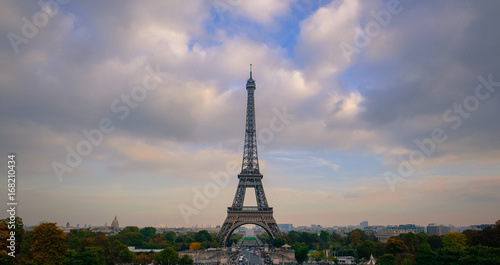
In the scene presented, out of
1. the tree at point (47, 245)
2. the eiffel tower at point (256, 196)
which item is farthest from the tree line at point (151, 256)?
the eiffel tower at point (256, 196)

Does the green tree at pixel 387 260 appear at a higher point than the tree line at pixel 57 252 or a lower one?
lower

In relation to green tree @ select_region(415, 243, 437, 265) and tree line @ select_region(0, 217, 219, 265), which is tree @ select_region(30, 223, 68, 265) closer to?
tree line @ select_region(0, 217, 219, 265)

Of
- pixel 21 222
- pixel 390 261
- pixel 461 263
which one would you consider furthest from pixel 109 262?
pixel 461 263

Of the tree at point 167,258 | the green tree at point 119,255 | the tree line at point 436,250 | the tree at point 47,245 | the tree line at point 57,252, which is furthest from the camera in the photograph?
the green tree at point 119,255

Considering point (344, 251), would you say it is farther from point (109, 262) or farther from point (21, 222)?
point (21, 222)

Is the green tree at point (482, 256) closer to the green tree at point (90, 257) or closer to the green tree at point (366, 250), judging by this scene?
the green tree at point (366, 250)

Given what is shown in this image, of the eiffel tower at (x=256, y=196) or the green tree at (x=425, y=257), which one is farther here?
the eiffel tower at (x=256, y=196)

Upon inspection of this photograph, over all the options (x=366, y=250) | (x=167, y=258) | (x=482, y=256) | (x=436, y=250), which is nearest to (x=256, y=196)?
(x=366, y=250)
